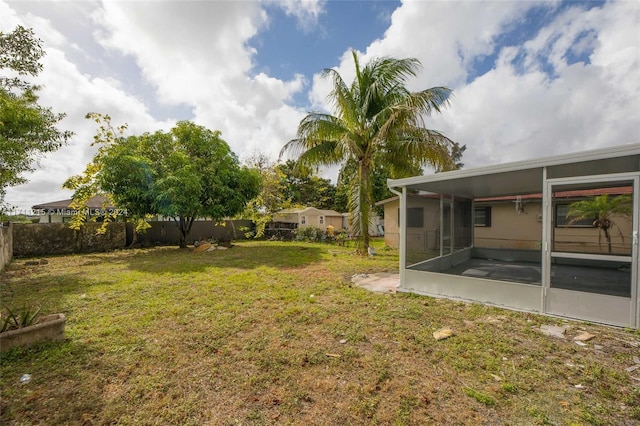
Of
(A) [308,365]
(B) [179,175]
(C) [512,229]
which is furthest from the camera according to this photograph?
(C) [512,229]

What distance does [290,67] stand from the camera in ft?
31.9

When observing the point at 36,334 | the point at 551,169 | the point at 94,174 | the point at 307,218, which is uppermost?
the point at 94,174

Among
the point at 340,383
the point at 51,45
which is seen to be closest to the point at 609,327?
the point at 340,383

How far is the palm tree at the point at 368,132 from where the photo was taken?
28.0 ft

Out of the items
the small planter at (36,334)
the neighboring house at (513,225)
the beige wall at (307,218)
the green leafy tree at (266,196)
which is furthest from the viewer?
the beige wall at (307,218)

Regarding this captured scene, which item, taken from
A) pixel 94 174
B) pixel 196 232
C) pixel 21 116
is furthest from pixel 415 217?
pixel 196 232

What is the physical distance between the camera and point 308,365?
2947mm

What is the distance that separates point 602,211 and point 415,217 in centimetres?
318

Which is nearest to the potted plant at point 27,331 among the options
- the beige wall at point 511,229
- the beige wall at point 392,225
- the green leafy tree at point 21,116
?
the green leafy tree at point 21,116

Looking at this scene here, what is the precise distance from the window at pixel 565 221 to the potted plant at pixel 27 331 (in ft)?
25.8

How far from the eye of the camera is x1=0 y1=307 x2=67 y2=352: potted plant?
10.1 feet

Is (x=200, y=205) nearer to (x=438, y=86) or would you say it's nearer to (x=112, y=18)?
(x=112, y=18)

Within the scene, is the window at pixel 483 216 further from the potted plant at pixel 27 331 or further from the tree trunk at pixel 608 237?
the potted plant at pixel 27 331

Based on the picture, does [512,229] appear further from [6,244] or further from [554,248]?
[6,244]
